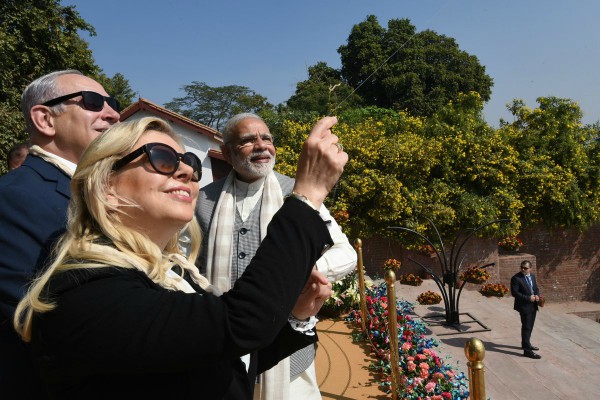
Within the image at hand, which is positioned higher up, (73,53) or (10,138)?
(73,53)

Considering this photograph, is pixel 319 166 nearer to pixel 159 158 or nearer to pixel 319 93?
pixel 159 158

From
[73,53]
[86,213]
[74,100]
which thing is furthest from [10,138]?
[86,213]

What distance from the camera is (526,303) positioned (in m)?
7.81

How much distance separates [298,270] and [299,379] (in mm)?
1450

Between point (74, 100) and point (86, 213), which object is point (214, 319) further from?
point (74, 100)

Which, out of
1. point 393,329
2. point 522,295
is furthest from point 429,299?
point 393,329

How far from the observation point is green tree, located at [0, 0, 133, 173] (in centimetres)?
1070

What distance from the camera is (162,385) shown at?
905 millimetres

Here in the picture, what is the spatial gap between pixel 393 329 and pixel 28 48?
1230 cm

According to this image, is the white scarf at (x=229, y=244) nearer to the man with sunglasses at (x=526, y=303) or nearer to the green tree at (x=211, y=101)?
the man with sunglasses at (x=526, y=303)

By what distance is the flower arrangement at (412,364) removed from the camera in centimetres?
429

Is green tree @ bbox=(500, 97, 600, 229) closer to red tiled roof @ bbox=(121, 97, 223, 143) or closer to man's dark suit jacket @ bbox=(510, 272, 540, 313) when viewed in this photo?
man's dark suit jacket @ bbox=(510, 272, 540, 313)

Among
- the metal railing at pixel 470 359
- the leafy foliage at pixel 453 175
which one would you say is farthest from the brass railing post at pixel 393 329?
the leafy foliage at pixel 453 175

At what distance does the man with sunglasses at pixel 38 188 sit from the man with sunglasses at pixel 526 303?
7.82 meters
